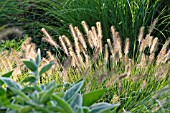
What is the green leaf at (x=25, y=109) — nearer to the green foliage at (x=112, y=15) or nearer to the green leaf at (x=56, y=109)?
the green leaf at (x=56, y=109)

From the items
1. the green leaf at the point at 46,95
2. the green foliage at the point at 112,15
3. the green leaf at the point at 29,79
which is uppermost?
the green foliage at the point at 112,15

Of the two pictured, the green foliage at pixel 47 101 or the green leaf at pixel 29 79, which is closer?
the green foliage at pixel 47 101

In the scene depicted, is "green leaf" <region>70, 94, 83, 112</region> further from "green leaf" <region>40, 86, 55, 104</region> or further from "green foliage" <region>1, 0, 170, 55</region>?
"green foliage" <region>1, 0, 170, 55</region>

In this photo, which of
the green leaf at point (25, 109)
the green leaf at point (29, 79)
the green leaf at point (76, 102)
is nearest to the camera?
the green leaf at point (25, 109)

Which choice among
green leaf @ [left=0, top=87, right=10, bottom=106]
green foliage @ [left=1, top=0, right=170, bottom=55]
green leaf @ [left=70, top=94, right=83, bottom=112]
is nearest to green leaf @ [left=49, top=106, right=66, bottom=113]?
green leaf @ [left=70, top=94, right=83, bottom=112]

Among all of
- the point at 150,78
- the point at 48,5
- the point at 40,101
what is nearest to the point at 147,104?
the point at 150,78

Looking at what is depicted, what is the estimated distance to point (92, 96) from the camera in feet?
5.04

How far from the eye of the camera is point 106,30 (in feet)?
16.8

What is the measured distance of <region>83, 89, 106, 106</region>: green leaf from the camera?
5.01 ft

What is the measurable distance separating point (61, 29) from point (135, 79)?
2448mm

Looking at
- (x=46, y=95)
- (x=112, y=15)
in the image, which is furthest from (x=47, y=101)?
(x=112, y=15)

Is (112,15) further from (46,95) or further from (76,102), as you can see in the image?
(46,95)

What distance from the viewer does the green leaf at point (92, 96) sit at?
5.01 feet

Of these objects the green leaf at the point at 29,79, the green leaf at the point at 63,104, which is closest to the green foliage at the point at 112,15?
the green leaf at the point at 29,79
